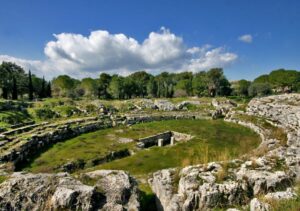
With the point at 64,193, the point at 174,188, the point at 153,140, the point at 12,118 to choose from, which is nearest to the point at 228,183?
the point at 174,188

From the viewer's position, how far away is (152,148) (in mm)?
31547

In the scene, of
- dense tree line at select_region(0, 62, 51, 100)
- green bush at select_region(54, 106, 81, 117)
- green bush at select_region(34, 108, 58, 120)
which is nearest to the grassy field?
green bush at select_region(34, 108, 58, 120)

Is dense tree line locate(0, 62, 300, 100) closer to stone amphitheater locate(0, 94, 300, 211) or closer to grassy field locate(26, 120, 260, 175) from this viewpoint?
grassy field locate(26, 120, 260, 175)

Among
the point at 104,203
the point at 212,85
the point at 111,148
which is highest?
the point at 212,85

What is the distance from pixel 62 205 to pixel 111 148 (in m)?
23.1

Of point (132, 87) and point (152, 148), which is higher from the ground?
point (132, 87)

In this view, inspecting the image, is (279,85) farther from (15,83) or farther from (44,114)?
(15,83)

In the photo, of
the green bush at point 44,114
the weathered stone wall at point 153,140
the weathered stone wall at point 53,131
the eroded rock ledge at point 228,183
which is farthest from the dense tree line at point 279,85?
the eroded rock ledge at point 228,183

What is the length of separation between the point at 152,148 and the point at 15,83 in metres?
50.7

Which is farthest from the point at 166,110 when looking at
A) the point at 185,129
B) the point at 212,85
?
the point at 212,85

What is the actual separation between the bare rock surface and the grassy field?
32.7 ft

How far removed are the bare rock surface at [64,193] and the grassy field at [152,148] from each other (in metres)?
9.96

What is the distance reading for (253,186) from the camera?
10891 millimetres

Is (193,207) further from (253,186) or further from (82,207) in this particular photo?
(82,207)
